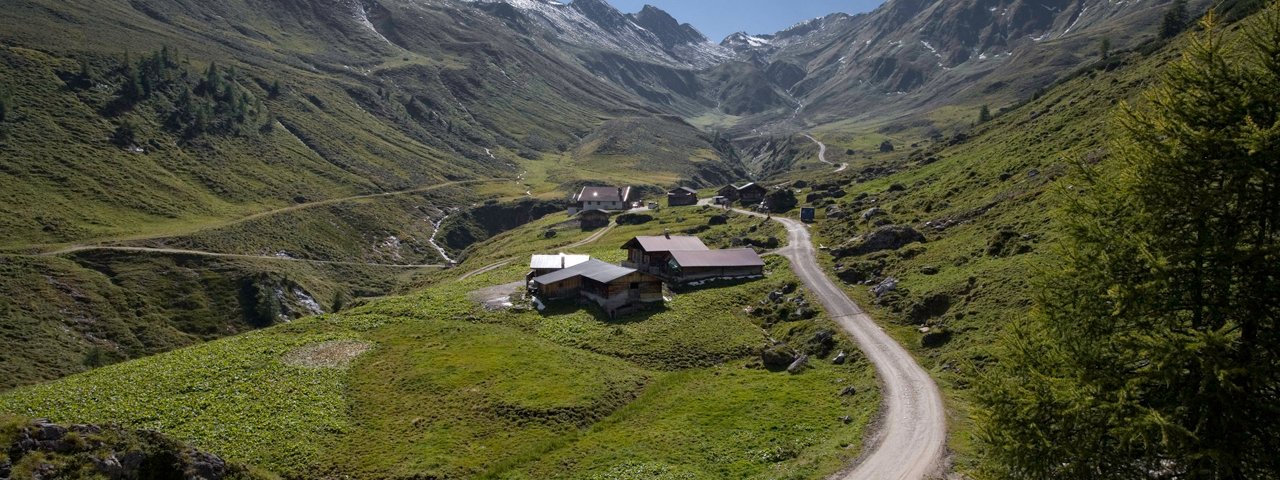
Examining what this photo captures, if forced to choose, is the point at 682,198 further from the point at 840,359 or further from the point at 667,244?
the point at 840,359

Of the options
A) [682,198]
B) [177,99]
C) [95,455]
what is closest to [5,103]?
[177,99]

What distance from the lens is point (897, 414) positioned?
37.9 m

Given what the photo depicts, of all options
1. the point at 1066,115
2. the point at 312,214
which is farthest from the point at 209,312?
the point at 1066,115

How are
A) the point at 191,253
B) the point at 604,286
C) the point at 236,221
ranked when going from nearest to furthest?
the point at 604,286 → the point at 191,253 → the point at 236,221

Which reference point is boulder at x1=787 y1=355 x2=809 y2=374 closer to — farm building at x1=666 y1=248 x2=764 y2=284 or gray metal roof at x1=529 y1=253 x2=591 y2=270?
farm building at x1=666 y1=248 x2=764 y2=284

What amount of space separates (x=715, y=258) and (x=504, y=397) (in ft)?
126

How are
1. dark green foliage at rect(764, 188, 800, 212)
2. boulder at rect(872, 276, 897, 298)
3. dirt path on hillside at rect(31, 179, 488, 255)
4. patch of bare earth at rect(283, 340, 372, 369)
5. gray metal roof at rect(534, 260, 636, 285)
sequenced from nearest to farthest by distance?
patch of bare earth at rect(283, 340, 372, 369) < boulder at rect(872, 276, 897, 298) < gray metal roof at rect(534, 260, 636, 285) < dirt path on hillside at rect(31, 179, 488, 255) < dark green foliage at rect(764, 188, 800, 212)

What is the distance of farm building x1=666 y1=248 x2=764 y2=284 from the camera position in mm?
76625

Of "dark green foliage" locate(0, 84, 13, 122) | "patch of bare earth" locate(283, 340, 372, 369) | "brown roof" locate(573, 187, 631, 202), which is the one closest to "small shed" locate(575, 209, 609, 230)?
"brown roof" locate(573, 187, 631, 202)

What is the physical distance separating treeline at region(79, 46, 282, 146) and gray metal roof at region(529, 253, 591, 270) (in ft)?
402

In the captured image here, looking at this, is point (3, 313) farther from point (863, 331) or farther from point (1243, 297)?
point (1243, 297)

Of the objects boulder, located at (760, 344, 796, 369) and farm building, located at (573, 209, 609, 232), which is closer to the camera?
boulder, located at (760, 344, 796, 369)

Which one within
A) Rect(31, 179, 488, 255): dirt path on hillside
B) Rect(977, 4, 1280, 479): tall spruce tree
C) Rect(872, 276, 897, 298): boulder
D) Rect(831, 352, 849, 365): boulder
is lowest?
Rect(31, 179, 488, 255): dirt path on hillside

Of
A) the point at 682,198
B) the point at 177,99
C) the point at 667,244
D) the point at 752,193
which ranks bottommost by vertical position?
the point at 667,244
